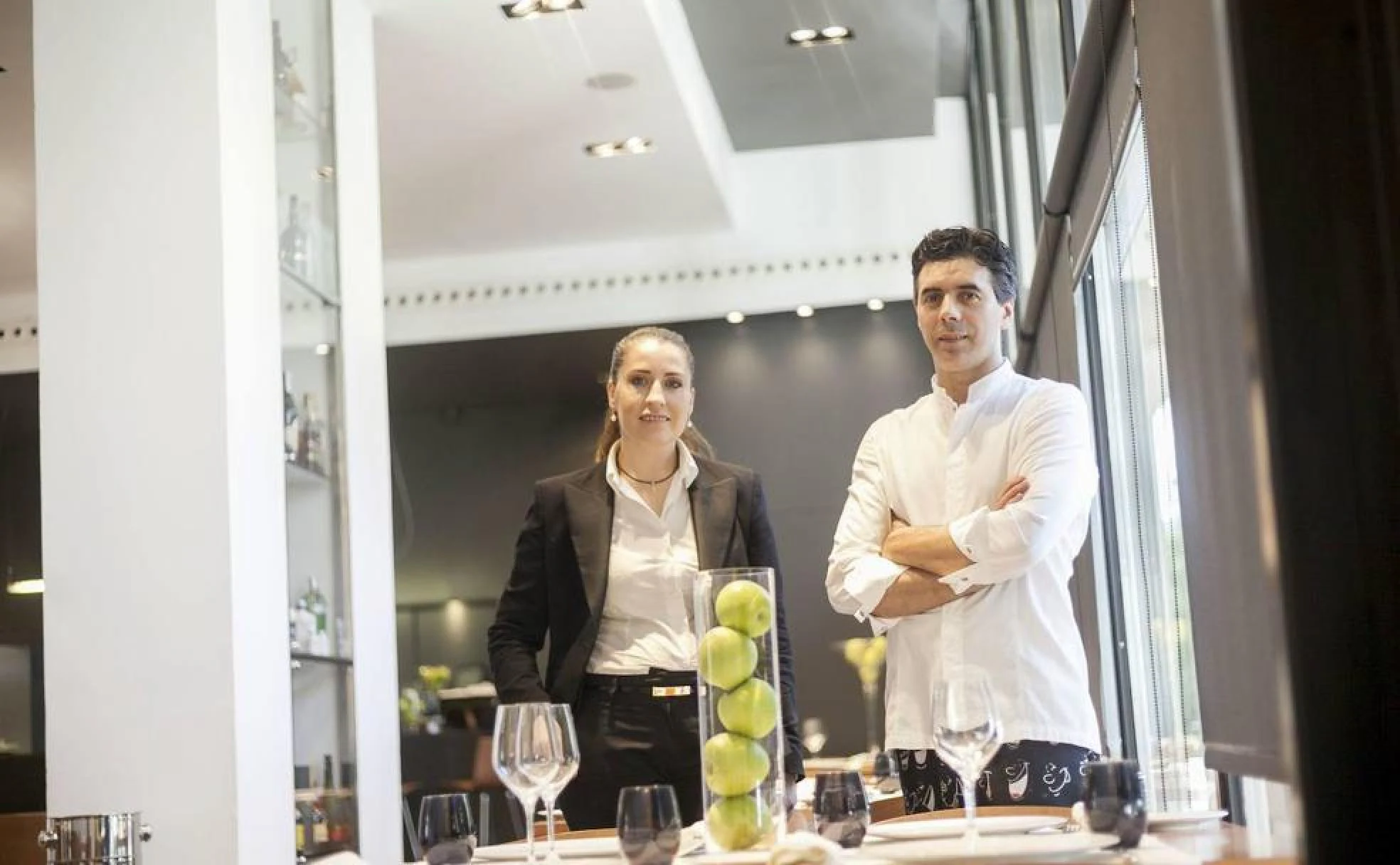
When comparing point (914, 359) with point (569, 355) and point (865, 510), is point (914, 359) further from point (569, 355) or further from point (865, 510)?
point (865, 510)

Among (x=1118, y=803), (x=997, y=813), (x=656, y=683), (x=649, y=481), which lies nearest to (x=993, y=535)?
(x=997, y=813)

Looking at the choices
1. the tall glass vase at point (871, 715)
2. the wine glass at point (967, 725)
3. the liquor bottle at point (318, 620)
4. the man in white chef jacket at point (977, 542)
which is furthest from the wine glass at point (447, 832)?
the tall glass vase at point (871, 715)

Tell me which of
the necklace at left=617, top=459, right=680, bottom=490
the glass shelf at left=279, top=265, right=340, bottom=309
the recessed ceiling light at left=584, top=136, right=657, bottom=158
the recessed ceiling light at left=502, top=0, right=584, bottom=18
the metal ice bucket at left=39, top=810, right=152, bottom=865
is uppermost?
the recessed ceiling light at left=502, top=0, right=584, bottom=18

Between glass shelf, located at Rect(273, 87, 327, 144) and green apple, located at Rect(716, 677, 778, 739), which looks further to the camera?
glass shelf, located at Rect(273, 87, 327, 144)

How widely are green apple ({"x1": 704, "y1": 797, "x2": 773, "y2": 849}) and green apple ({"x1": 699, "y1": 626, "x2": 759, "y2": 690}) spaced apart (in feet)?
0.37

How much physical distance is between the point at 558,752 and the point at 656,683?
4.11 feet

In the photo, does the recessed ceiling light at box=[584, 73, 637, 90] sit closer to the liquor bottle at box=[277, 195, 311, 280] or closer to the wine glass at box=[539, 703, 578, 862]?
the liquor bottle at box=[277, 195, 311, 280]

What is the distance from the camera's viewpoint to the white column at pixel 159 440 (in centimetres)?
346

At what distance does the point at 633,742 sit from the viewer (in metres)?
2.89

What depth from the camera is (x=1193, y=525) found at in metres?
1.73

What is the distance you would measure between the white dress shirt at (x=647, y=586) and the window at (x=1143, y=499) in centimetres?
83

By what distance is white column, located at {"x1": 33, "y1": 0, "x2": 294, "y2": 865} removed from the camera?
3455 millimetres

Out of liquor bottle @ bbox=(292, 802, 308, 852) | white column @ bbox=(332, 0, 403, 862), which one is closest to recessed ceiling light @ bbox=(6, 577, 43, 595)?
white column @ bbox=(332, 0, 403, 862)

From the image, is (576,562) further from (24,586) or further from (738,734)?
(24,586)
